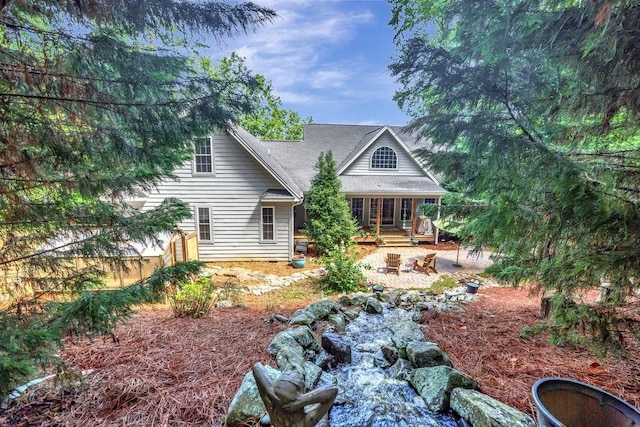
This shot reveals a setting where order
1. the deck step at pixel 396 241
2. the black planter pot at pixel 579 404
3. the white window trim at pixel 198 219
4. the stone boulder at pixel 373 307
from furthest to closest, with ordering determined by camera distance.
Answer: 1. the deck step at pixel 396 241
2. the white window trim at pixel 198 219
3. the stone boulder at pixel 373 307
4. the black planter pot at pixel 579 404

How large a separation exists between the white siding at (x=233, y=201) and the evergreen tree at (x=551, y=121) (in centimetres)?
823

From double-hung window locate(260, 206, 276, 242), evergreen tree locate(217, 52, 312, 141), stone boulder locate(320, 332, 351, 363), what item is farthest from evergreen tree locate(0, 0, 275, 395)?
evergreen tree locate(217, 52, 312, 141)

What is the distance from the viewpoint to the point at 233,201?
10.5 m

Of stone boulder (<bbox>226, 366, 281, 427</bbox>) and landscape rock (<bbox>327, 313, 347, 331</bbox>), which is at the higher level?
stone boulder (<bbox>226, 366, 281, 427</bbox>)

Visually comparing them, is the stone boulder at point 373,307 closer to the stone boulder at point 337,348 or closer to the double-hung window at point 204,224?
the stone boulder at point 337,348

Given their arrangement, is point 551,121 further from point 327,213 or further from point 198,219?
point 198,219

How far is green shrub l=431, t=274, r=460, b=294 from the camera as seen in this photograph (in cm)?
790

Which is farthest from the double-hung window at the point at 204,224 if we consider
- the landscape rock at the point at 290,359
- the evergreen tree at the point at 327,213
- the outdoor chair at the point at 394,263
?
the landscape rock at the point at 290,359

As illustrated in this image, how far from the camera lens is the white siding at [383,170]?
13.4 meters

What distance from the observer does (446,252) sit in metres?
12.1

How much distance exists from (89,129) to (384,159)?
40.9 feet

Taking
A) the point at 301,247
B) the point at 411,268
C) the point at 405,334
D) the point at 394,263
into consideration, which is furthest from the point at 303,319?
the point at 301,247

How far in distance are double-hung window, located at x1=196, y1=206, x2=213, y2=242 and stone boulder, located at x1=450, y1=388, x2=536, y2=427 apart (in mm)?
9735

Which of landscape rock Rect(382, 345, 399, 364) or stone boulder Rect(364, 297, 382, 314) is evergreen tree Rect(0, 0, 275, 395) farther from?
stone boulder Rect(364, 297, 382, 314)
